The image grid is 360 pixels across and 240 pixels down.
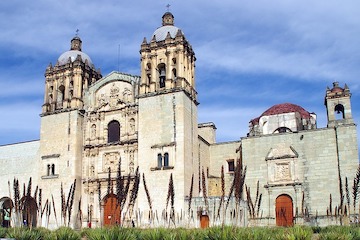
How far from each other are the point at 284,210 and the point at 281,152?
367 cm

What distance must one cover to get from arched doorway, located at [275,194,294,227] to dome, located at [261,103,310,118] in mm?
7711

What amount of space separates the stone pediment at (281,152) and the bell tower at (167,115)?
4.90m

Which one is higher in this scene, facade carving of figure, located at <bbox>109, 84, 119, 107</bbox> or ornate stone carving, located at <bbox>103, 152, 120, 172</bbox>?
facade carving of figure, located at <bbox>109, 84, 119, 107</bbox>

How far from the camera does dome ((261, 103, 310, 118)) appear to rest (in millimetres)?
33753

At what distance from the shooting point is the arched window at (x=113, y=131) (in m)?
31.2

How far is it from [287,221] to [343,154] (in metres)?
5.35

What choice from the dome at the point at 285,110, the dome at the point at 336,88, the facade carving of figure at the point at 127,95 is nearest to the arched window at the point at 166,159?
the facade carving of figure at the point at 127,95

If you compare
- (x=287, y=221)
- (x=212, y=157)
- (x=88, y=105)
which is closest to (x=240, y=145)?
(x=212, y=157)

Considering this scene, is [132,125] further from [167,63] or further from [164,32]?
Answer: [164,32]

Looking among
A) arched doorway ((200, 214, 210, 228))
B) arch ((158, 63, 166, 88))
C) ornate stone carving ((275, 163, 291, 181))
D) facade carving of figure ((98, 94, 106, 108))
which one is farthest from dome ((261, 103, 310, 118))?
facade carving of figure ((98, 94, 106, 108))

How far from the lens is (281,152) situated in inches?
1134

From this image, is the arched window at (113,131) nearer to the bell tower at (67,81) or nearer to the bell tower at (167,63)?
the bell tower at (67,81)

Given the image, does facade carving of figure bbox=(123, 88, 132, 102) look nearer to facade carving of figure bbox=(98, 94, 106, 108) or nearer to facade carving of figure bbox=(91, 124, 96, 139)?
facade carving of figure bbox=(98, 94, 106, 108)

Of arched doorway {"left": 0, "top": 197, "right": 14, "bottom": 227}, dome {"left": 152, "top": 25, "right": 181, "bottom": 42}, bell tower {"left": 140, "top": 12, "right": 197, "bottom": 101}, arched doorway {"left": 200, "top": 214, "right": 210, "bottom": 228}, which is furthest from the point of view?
arched doorway {"left": 0, "top": 197, "right": 14, "bottom": 227}
